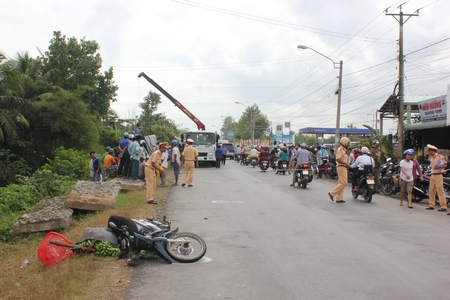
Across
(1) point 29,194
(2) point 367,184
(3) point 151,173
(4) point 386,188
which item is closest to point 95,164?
(1) point 29,194

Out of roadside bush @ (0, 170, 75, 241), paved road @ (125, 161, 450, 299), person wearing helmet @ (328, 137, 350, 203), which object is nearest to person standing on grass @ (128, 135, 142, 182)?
roadside bush @ (0, 170, 75, 241)

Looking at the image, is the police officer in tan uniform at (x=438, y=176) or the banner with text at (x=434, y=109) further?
the banner with text at (x=434, y=109)

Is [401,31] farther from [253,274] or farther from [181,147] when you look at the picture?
[253,274]

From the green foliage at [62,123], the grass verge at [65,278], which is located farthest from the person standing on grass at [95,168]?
the green foliage at [62,123]

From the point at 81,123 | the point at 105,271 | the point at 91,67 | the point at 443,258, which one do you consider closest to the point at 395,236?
the point at 443,258

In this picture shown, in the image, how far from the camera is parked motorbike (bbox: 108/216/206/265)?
629 centimetres

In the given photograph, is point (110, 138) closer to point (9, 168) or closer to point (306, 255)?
point (9, 168)

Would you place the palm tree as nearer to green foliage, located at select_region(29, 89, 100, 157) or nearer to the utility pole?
green foliage, located at select_region(29, 89, 100, 157)

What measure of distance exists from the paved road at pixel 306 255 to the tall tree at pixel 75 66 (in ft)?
81.1

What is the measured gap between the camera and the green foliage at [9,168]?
93.8 feet

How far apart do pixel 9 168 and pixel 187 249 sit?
26.2 meters

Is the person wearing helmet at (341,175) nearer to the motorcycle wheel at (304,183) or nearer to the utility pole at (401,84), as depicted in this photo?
the motorcycle wheel at (304,183)

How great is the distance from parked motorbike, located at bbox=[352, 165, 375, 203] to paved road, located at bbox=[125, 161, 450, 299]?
2.90ft

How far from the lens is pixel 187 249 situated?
21.3 ft
